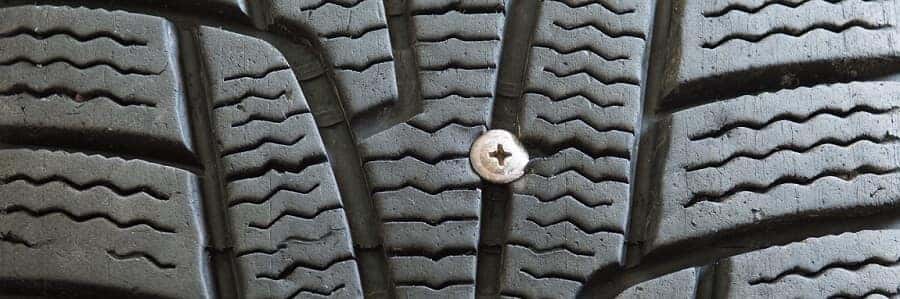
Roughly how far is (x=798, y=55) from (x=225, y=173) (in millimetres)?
544

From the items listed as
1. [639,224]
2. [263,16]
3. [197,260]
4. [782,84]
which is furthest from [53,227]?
[782,84]

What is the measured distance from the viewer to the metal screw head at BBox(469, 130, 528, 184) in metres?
0.86

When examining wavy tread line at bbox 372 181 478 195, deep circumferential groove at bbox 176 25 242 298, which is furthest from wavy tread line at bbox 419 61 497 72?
deep circumferential groove at bbox 176 25 242 298

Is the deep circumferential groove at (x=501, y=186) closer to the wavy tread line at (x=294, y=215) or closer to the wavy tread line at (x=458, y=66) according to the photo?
the wavy tread line at (x=458, y=66)

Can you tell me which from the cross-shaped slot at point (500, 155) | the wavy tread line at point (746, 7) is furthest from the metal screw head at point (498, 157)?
the wavy tread line at point (746, 7)

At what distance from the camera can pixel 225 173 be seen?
2.85 feet

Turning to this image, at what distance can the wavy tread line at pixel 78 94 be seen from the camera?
884mm

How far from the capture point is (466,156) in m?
0.86

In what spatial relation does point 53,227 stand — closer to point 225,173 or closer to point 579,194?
point 225,173

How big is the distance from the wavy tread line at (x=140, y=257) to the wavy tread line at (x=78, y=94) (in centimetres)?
14

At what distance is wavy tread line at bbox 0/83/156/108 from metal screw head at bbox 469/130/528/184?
308 mm

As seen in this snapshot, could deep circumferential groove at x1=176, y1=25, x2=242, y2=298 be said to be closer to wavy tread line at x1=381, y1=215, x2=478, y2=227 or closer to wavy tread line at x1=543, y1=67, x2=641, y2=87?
wavy tread line at x1=381, y1=215, x2=478, y2=227

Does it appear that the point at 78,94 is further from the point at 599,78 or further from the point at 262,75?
the point at 599,78

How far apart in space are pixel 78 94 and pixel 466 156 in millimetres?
373
